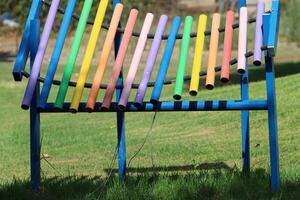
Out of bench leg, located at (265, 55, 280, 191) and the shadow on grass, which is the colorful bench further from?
the shadow on grass

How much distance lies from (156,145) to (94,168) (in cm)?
171

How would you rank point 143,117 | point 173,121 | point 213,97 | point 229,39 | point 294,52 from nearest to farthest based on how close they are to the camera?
point 229,39 < point 173,121 < point 143,117 < point 213,97 < point 294,52

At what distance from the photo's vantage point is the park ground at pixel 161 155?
5.70 meters

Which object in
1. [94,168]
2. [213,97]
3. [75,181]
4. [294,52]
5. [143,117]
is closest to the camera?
[75,181]

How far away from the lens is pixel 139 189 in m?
5.71

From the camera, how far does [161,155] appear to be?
8.35 meters

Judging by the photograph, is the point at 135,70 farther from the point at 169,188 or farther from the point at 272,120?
the point at 272,120

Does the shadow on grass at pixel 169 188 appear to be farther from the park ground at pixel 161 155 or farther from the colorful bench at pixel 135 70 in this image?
the colorful bench at pixel 135 70

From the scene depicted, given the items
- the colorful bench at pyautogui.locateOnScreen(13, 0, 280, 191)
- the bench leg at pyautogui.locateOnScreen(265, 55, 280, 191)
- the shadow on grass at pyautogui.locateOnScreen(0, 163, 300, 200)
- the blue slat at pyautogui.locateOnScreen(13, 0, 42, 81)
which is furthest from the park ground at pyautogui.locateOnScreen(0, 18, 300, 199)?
the blue slat at pyautogui.locateOnScreen(13, 0, 42, 81)

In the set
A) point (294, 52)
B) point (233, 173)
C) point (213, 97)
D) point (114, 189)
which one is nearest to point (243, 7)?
point (233, 173)

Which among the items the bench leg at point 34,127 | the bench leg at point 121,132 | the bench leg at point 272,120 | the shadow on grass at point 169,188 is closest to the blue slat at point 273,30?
the bench leg at point 272,120

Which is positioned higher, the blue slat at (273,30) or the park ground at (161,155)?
the blue slat at (273,30)

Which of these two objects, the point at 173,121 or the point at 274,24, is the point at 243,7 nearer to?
the point at 274,24

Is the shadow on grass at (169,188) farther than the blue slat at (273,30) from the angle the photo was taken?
Yes
